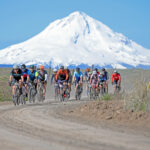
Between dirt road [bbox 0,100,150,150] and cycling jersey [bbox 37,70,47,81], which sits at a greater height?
cycling jersey [bbox 37,70,47,81]

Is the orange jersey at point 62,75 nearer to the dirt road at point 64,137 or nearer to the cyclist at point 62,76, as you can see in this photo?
the cyclist at point 62,76

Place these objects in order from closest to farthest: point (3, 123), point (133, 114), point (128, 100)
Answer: point (3, 123)
point (133, 114)
point (128, 100)

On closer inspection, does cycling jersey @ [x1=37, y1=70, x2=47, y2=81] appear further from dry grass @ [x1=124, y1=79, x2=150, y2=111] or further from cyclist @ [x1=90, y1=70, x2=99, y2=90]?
dry grass @ [x1=124, y1=79, x2=150, y2=111]

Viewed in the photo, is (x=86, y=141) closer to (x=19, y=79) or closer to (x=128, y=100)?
(x=128, y=100)

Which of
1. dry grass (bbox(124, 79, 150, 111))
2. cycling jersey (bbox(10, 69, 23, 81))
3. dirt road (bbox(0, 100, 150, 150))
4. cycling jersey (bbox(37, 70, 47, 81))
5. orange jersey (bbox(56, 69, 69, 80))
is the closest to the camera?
dirt road (bbox(0, 100, 150, 150))

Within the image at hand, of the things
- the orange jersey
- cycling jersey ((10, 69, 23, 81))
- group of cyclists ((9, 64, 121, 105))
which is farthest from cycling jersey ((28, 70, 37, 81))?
cycling jersey ((10, 69, 23, 81))

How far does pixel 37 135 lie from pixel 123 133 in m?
1.75

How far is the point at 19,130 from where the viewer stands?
36.5 feet

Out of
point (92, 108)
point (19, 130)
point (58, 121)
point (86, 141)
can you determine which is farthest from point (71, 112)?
point (86, 141)

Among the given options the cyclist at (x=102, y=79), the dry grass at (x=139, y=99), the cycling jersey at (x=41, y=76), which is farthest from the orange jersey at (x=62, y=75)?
the dry grass at (x=139, y=99)

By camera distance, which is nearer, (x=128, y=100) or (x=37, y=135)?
(x=37, y=135)

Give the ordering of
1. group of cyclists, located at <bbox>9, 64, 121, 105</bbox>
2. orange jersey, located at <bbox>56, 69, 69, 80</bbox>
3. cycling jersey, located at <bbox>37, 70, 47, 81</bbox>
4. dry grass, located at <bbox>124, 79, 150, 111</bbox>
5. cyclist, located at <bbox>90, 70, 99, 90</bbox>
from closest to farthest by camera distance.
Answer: dry grass, located at <bbox>124, 79, 150, 111</bbox>
group of cyclists, located at <bbox>9, 64, 121, 105</bbox>
cycling jersey, located at <bbox>37, 70, 47, 81</bbox>
orange jersey, located at <bbox>56, 69, 69, 80</bbox>
cyclist, located at <bbox>90, 70, 99, 90</bbox>

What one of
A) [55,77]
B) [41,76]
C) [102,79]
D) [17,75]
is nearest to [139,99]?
[17,75]

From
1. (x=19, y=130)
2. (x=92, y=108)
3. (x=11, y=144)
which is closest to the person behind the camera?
(x=11, y=144)
